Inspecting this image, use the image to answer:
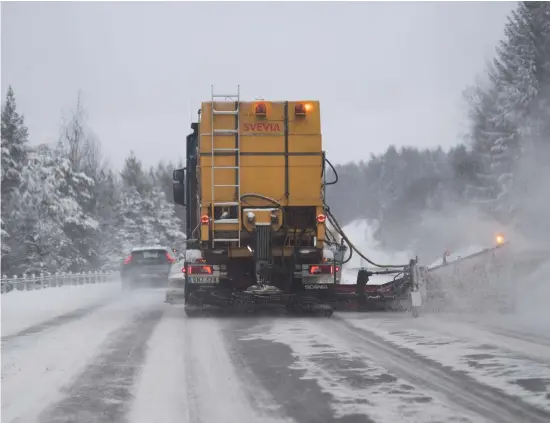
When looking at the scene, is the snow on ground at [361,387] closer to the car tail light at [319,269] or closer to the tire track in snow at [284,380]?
the tire track in snow at [284,380]

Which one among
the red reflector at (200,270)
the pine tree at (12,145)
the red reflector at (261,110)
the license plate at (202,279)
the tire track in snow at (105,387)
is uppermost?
the pine tree at (12,145)

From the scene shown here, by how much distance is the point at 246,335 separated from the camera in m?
11.7

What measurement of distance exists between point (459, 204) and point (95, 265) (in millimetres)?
26982

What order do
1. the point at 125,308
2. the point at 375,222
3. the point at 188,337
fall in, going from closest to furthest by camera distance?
the point at 188,337 < the point at 125,308 < the point at 375,222

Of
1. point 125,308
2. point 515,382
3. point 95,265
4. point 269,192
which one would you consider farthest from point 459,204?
point 515,382

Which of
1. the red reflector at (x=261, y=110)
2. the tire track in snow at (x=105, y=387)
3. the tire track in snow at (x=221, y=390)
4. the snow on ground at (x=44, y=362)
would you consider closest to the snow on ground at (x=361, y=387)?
the tire track in snow at (x=221, y=390)

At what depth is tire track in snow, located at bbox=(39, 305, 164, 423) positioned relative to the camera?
251 inches

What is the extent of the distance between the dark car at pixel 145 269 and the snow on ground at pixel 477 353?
16887 mm

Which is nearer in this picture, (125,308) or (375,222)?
(125,308)

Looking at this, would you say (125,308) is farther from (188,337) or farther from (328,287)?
(188,337)

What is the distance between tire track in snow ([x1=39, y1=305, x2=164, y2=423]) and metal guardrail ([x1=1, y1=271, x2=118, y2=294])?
54.3 ft

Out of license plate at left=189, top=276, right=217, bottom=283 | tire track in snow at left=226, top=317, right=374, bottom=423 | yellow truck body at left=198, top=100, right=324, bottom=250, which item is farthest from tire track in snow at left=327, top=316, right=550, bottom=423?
license plate at left=189, top=276, right=217, bottom=283

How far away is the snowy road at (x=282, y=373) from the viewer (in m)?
6.34

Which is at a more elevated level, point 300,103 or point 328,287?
point 300,103
